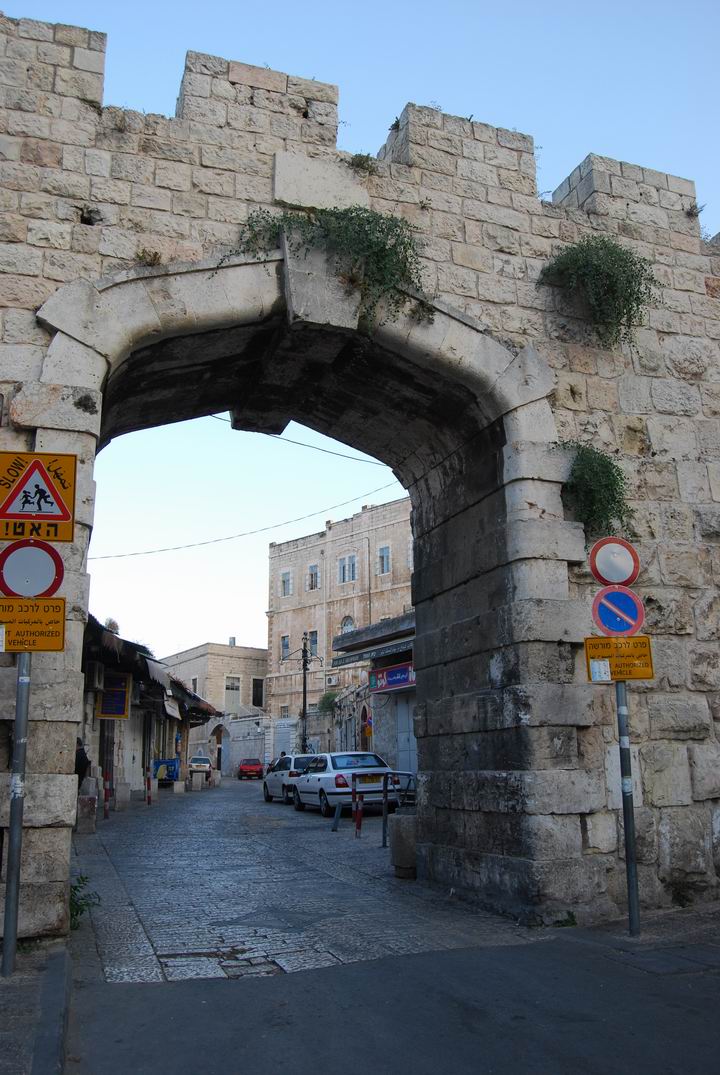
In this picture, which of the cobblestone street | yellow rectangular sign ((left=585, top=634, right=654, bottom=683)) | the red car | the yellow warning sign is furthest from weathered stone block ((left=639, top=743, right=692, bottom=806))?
the red car

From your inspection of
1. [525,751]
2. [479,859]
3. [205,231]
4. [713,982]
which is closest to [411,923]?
[479,859]

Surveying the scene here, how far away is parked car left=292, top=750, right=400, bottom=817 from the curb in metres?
12.5

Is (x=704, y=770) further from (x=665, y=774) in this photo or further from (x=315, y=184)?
(x=315, y=184)

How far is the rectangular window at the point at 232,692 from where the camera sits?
5962 cm

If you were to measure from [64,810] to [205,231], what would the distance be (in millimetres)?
4372

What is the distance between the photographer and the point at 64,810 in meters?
5.29

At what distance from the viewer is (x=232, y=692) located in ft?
196

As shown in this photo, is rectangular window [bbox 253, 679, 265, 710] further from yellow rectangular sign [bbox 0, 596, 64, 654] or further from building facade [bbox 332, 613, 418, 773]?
yellow rectangular sign [bbox 0, 596, 64, 654]

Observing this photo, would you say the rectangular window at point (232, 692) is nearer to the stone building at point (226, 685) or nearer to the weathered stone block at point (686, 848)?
the stone building at point (226, 685)

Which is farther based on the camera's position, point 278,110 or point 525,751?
point 278,110

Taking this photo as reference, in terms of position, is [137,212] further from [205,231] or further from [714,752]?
[714,752]

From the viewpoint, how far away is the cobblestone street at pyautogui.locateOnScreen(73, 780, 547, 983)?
17.4ft

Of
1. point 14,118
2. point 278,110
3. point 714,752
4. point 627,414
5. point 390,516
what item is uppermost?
point 390,516

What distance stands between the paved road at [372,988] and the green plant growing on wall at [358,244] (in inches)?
186
